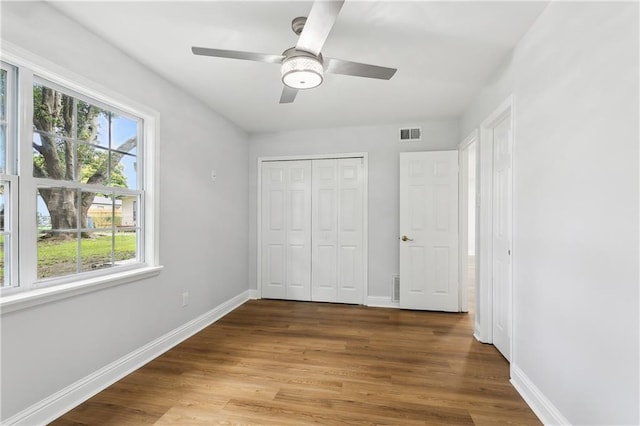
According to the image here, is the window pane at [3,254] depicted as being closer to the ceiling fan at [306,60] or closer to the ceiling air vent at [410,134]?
the ceiling fan at [306,60]

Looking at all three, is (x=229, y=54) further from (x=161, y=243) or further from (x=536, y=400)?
(x=536, y=400)

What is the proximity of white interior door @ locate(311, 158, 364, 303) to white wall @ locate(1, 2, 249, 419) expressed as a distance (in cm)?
108

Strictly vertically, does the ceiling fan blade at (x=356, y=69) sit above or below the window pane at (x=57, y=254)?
above

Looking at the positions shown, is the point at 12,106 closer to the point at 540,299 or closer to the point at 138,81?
the point at 138,81

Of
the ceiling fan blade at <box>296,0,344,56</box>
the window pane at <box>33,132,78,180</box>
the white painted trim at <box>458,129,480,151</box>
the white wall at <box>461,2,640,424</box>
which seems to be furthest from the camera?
the white painted trim at <box>458,129,480,151</box>

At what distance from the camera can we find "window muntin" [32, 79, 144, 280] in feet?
5.97

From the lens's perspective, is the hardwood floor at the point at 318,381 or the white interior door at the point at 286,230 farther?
the white interior door at the point at 286,230

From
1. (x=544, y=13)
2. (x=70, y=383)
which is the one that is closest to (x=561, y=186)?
(x=544, y=13)

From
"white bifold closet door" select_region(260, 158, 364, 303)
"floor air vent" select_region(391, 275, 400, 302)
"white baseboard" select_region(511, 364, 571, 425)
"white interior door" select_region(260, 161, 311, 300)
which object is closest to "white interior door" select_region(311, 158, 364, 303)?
"white bifold closet door" select_region(260, 158, 364, 303)

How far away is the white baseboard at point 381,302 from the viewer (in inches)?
157

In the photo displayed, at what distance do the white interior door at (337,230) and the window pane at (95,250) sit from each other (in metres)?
2.51

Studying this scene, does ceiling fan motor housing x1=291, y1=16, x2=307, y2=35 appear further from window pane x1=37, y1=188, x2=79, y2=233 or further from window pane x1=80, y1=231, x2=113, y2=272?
window pane x1=80, y1=231, x2=113, y2=272

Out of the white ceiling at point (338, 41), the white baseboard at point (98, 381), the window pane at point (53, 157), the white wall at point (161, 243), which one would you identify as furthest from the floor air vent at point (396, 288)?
the window pane at point (53, 157)

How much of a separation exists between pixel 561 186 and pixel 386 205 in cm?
247
